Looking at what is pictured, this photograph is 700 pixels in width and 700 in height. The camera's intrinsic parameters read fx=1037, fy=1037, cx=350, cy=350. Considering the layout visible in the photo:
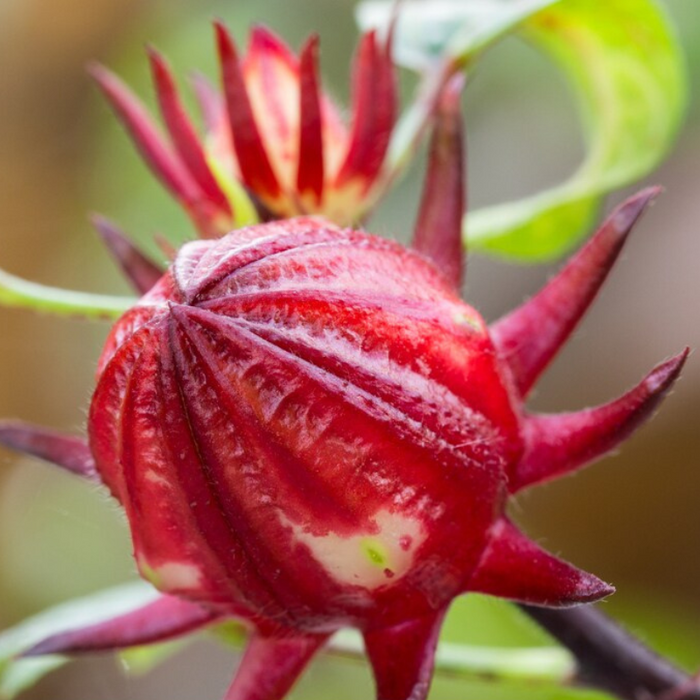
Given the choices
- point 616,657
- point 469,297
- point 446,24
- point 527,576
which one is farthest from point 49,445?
point 469,297

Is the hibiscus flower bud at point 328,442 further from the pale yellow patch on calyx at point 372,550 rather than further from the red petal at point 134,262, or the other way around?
the red petal at point 134,262

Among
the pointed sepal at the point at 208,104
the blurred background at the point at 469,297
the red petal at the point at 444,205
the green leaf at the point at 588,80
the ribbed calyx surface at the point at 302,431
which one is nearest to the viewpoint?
the ribbed calyx surface at the point at 302,431

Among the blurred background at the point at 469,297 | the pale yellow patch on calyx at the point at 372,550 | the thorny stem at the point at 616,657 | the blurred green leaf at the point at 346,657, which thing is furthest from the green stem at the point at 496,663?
the blurred background at the point at 469,297

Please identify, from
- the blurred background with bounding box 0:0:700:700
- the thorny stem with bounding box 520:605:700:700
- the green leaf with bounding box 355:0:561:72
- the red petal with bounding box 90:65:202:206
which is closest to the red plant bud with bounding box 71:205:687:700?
the thorny stem with bounding box 520:605:700:700

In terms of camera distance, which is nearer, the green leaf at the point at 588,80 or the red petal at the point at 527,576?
the red petal at the point at 527,576

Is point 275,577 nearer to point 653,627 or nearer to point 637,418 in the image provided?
point 637,418

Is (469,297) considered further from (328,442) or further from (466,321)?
(328,442)
